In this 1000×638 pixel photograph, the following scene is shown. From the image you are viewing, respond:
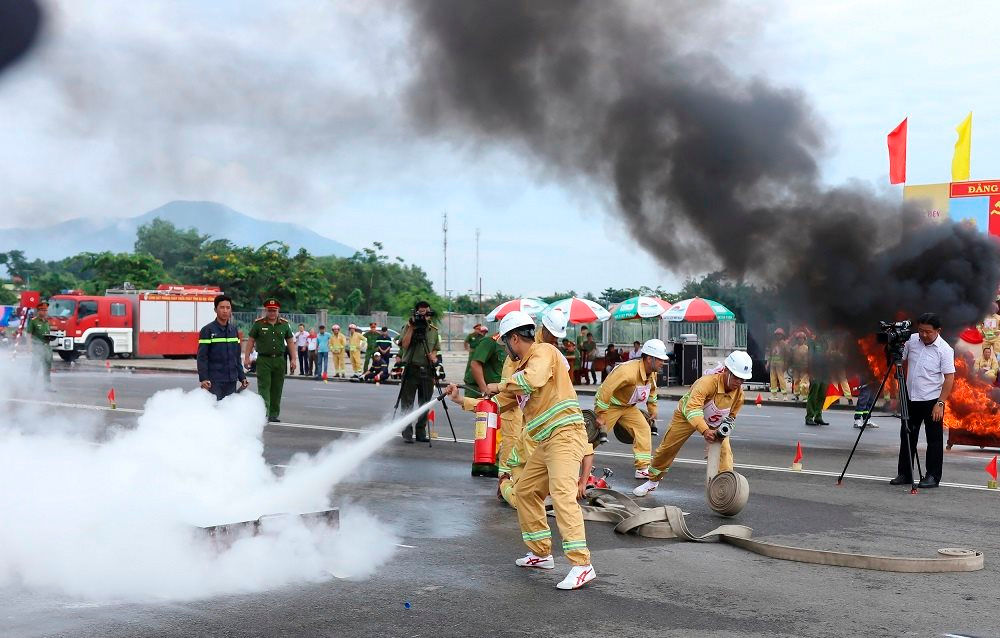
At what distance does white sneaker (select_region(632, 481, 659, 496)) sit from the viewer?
9.80 meters

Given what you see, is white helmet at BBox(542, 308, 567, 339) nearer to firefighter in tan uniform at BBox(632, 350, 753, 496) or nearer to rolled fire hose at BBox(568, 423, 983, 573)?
rolled fire hose at BBox(568, 423, 983, 573)

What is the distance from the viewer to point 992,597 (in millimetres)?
6133

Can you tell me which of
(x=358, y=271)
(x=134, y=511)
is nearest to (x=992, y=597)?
(x=134, y=511)

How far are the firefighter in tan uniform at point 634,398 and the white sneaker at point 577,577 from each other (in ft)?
12.1

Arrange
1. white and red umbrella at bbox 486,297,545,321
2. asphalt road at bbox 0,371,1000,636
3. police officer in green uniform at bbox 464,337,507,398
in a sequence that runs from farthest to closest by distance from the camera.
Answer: white and red umbrella at bbox 486,297,545,321 → police officer in green uniform at bbox 464,337,507,398 → asphalt road at bbox 0,371,1000,636

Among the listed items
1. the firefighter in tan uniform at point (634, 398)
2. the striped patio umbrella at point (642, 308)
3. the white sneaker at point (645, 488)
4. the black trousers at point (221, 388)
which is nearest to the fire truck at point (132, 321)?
the striped patio umbrella at point (642, 308)

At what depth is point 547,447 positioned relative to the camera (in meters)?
6.48

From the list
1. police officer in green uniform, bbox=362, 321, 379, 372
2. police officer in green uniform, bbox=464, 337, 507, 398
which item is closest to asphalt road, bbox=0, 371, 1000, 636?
police officer in green uniform, bbox=464, 337, 507, 398

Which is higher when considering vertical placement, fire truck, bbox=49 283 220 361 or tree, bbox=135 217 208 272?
tree, bbox=135 217 208 272

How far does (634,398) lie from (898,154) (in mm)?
18349

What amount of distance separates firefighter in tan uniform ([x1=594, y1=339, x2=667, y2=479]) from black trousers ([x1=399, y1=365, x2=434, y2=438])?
400 centimetres

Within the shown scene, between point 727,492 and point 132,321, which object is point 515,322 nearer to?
point 727,492

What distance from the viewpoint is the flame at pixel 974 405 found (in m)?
Result: 14.1

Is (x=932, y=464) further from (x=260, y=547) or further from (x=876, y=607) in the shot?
(x=260, y=547)
